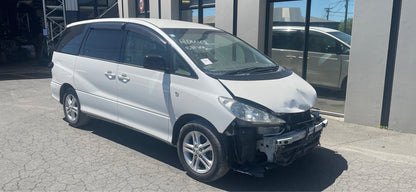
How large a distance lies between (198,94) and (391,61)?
3797mm

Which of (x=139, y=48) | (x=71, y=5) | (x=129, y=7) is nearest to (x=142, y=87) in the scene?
(x=139, y=48)

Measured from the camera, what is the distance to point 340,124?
248 inches

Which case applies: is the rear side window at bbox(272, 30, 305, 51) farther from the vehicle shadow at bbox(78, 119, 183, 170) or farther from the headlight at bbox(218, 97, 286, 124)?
the headlight at bbox(218, 97, 286, 124)

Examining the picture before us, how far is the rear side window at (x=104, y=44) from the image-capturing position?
16.3ft

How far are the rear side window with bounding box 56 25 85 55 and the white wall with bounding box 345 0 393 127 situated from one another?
4.81m

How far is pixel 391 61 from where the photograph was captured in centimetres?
572

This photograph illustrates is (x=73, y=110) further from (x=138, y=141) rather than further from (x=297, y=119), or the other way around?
(x=297, y=119)

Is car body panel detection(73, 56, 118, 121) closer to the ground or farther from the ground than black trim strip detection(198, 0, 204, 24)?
closer to the ground

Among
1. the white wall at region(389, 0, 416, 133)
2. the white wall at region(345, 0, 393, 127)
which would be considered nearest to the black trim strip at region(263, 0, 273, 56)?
the white wall at region(345, 0, 393, 127)

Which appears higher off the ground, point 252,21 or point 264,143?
point 252,21

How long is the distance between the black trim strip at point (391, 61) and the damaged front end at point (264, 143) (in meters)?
2.83

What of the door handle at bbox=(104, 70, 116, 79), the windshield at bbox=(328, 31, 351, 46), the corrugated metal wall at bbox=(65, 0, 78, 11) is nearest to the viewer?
A: the door handle at bbox=(104, 70, 116, 79)

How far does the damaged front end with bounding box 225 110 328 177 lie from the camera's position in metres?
3.51

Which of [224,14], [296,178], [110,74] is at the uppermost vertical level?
[224,14]
